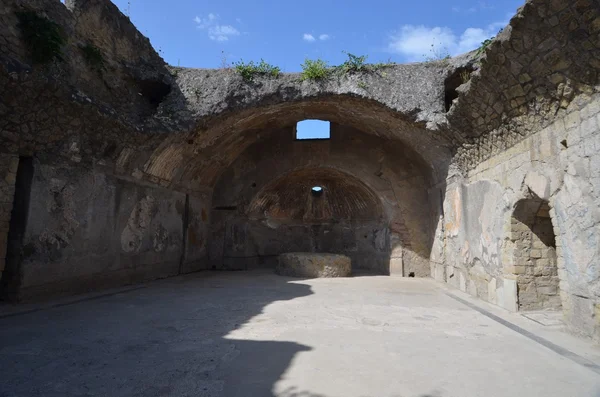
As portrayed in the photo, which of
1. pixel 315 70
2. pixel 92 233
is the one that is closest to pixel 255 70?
pixel 315 70

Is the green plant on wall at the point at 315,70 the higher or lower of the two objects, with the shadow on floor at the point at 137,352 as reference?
higher

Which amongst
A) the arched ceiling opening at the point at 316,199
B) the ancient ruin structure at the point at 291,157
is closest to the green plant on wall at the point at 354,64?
the ancient ruin structure at the point at 291,157

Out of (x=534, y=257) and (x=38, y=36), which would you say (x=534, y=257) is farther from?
(x=38, y=36)

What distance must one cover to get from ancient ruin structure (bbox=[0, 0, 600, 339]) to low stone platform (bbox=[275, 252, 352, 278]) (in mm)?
1678

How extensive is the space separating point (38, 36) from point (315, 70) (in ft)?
17.0

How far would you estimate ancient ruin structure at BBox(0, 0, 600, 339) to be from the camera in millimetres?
4344

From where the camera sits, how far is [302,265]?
997 centimetres

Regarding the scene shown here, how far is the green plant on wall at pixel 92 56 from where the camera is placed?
657 centimetres

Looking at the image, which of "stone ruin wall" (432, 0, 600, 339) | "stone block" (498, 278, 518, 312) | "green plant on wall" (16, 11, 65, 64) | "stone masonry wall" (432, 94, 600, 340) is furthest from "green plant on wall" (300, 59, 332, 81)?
"stone block" (498, 278, 518, 312)

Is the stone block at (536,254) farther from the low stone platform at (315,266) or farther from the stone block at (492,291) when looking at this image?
the low stone platform at (315,266)

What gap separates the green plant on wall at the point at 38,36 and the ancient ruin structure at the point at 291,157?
0.02 meters

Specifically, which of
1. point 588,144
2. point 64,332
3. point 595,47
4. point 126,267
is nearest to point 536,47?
point 595,47

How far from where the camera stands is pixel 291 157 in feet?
38.1

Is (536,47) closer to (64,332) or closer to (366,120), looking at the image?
(366,120)
